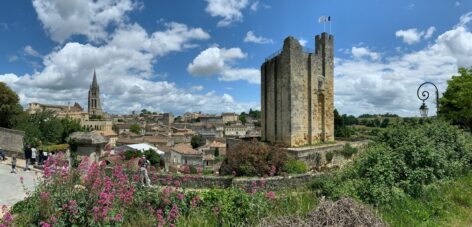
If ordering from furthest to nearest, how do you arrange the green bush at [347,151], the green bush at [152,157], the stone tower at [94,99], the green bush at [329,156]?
the stone tower at [94,99], the green bush at [152,157], the green bush at [347,151], the green bush at [329,156]

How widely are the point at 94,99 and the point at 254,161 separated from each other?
6023 inches

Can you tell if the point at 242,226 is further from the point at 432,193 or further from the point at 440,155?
the point at 440,155

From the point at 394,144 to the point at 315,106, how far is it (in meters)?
11.7

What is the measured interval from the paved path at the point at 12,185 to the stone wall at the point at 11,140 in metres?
6.49

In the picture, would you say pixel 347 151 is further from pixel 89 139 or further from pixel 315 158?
pixel 89 139

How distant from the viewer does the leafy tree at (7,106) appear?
33.9 m

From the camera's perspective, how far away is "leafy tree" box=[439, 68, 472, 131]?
20.2 meters

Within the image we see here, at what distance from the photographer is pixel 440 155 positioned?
721 centimetres

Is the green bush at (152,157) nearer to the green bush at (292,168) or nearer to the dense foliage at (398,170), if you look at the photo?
the green bush at (292,168)

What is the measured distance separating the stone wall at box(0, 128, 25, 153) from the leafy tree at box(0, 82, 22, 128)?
1545 centimetres

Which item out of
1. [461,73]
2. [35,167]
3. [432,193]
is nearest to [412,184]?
[432,193]

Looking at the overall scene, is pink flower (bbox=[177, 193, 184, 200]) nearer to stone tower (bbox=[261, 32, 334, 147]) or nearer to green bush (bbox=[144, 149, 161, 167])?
stone tower (bbox=[261, 32, 334, 147])

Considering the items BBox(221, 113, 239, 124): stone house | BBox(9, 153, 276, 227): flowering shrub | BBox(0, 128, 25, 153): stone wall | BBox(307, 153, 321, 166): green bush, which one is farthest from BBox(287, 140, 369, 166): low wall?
BBox(221, 113, 239, 124): stone house

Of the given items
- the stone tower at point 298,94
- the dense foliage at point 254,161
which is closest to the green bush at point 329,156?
the stone tower at point 298,94
